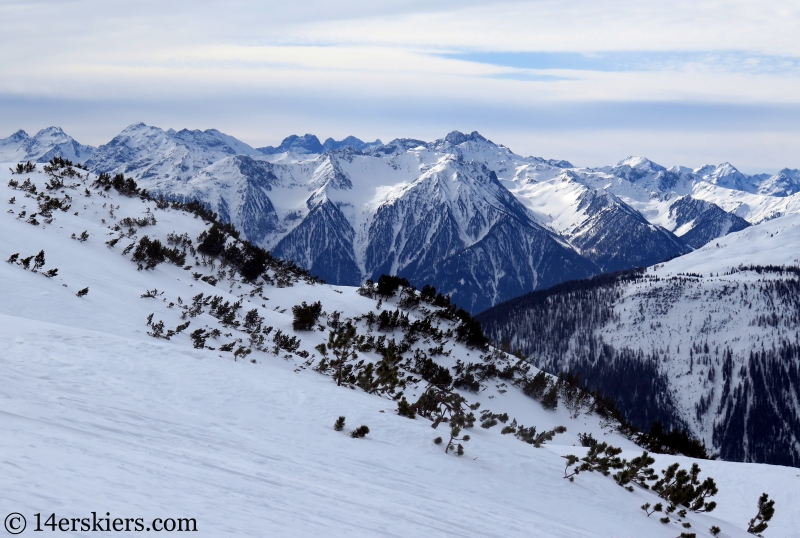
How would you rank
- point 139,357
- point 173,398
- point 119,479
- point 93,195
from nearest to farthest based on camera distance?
point 119,479 < point 173,398 < point 139,357 < point 93,195

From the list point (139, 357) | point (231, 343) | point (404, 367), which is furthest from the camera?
point (404, 367)

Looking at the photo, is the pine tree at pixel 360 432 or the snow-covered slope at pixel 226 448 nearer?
the snow-covered slope at pixel 226 448

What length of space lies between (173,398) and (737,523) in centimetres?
2338

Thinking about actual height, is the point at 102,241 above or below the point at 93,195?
below

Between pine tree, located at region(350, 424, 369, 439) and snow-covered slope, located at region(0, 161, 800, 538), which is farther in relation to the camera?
pine tree, located at region(350, 424, 369, 439)

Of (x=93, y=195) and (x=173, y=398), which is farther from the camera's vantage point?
(x=93, y=195)

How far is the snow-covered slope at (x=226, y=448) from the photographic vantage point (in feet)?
30.8

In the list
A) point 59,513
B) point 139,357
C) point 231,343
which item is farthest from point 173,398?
point 231,343

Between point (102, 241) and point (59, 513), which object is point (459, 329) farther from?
point (59, 513)

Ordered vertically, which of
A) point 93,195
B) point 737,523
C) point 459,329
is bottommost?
point 737,523

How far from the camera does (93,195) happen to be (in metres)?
51.7

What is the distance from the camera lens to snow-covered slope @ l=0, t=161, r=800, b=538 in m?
9.38

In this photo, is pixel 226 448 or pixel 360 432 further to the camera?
pixel 360 432

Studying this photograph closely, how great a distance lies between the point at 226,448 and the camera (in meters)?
13.0
